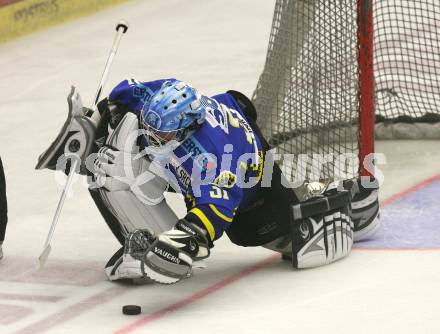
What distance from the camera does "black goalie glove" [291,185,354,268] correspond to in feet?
19.7

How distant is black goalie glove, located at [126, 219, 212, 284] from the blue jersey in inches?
2.4

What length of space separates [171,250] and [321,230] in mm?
875

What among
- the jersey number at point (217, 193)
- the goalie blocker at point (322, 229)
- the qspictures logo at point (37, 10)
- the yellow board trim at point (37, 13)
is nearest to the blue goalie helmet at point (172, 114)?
the jersey number at point (217, 193)

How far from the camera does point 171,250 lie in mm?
5465

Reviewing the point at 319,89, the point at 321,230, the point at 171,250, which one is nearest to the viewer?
the point at 171,250

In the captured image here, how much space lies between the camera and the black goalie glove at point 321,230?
5996 mm

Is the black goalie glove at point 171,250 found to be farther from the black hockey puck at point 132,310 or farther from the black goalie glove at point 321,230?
the black goalie glove at point 321,230

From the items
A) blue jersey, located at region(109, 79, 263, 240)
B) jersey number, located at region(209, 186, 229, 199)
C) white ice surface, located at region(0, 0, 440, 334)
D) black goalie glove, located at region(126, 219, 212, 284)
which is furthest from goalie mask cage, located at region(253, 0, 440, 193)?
black goalie glove, located at region(126, 219, 212, 284)

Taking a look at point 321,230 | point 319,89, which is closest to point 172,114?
point 321,230

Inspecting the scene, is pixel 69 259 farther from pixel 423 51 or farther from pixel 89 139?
pixel 423 51

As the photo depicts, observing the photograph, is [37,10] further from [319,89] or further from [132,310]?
[132,310]

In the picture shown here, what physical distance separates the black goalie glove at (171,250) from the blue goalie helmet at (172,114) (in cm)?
37

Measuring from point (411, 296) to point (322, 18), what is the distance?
7.18 feet

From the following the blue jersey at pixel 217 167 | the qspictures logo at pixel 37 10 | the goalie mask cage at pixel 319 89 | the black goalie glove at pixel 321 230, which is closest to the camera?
the blue jersey at pixel 217 167
